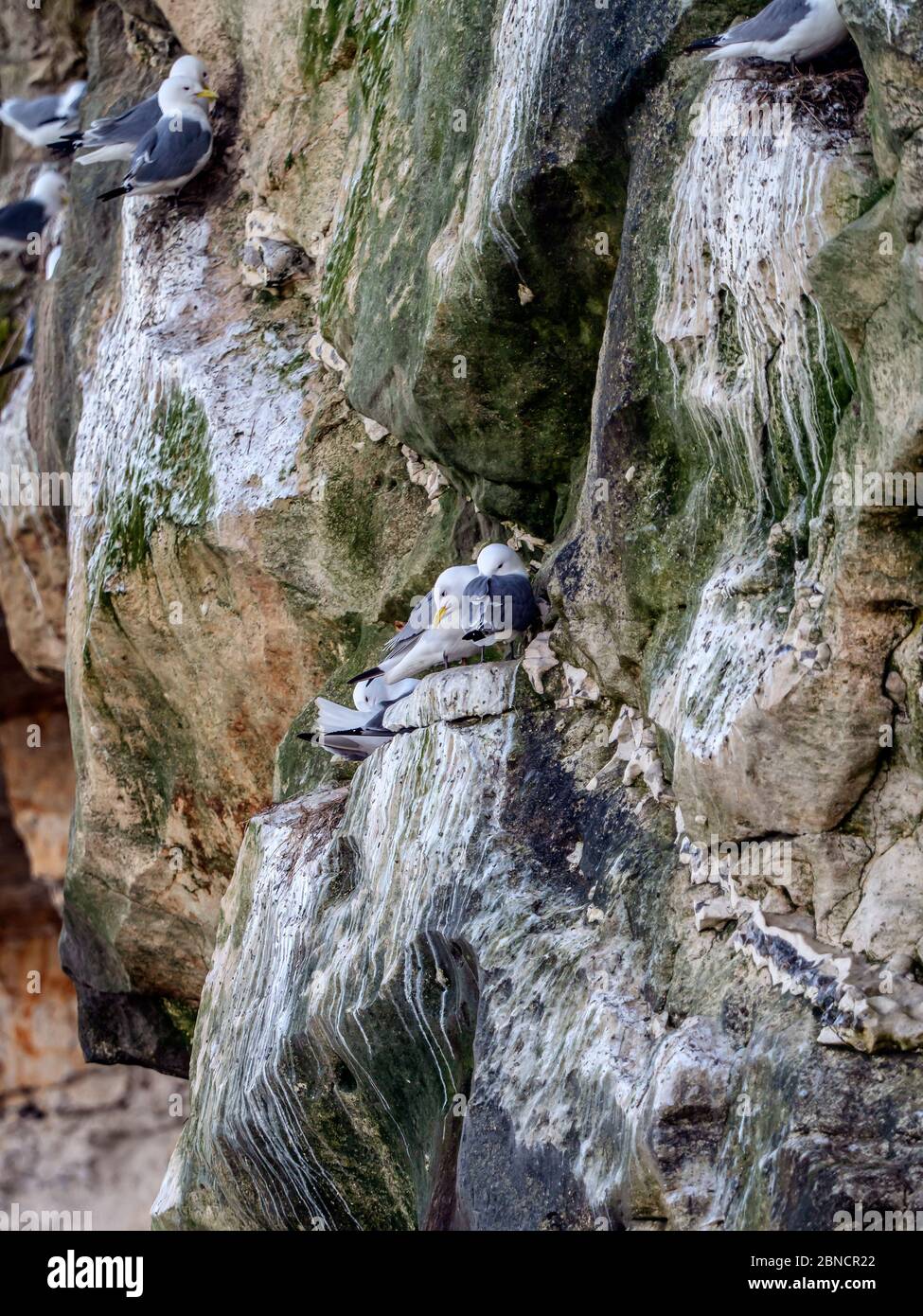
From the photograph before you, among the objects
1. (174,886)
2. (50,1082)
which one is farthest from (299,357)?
(50,1082)

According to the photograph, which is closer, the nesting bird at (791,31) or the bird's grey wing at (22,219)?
the nesting bird at (791,31)

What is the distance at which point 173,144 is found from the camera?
27.7 ft

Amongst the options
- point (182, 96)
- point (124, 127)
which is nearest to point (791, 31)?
point (182, 96)

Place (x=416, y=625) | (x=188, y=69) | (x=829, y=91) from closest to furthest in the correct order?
(x=829, y=91) < (x=416, y=625) < (x=188, y=69)

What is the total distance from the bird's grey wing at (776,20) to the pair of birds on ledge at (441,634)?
2020 millimetres

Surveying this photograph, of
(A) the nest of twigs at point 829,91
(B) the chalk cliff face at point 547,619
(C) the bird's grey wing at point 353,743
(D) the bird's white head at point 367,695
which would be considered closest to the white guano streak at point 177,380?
(B) the chalk cliff face at point 547,619

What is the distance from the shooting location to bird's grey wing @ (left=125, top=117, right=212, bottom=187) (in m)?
8.45

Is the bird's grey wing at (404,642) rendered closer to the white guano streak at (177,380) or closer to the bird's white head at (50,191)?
the white guano streak at (177,380)

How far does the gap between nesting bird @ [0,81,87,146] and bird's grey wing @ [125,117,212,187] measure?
91.3 inches

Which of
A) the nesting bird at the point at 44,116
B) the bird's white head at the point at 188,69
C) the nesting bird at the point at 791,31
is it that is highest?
the nesting bird at the point at 44,116

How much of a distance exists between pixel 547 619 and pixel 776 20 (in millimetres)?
2208

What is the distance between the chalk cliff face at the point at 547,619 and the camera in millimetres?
3867

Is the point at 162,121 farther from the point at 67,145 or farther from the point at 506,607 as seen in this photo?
the point at 506,607

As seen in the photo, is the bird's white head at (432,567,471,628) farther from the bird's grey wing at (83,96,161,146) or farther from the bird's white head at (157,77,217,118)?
the bird's grey wing at (83,96,161,146)
